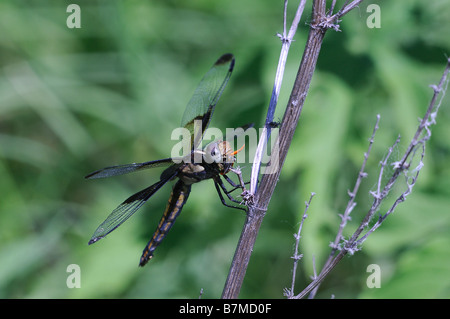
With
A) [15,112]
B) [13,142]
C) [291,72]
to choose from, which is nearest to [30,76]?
[15,112]

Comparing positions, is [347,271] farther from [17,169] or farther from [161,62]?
[17,169]

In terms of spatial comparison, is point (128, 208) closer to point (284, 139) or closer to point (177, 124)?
point (284, 139)

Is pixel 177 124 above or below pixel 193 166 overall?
above

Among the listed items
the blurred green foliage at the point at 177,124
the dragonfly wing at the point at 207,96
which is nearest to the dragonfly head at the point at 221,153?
the dragonfly wing at the point at 207,96

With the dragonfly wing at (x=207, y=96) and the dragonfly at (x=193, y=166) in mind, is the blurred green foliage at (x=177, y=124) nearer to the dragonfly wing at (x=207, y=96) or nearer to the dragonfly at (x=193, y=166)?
the dragonfly at (x=193, y=166)

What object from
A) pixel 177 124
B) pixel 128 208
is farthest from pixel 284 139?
pixel 177 124

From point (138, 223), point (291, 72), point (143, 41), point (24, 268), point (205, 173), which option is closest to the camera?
point (205, 173)
